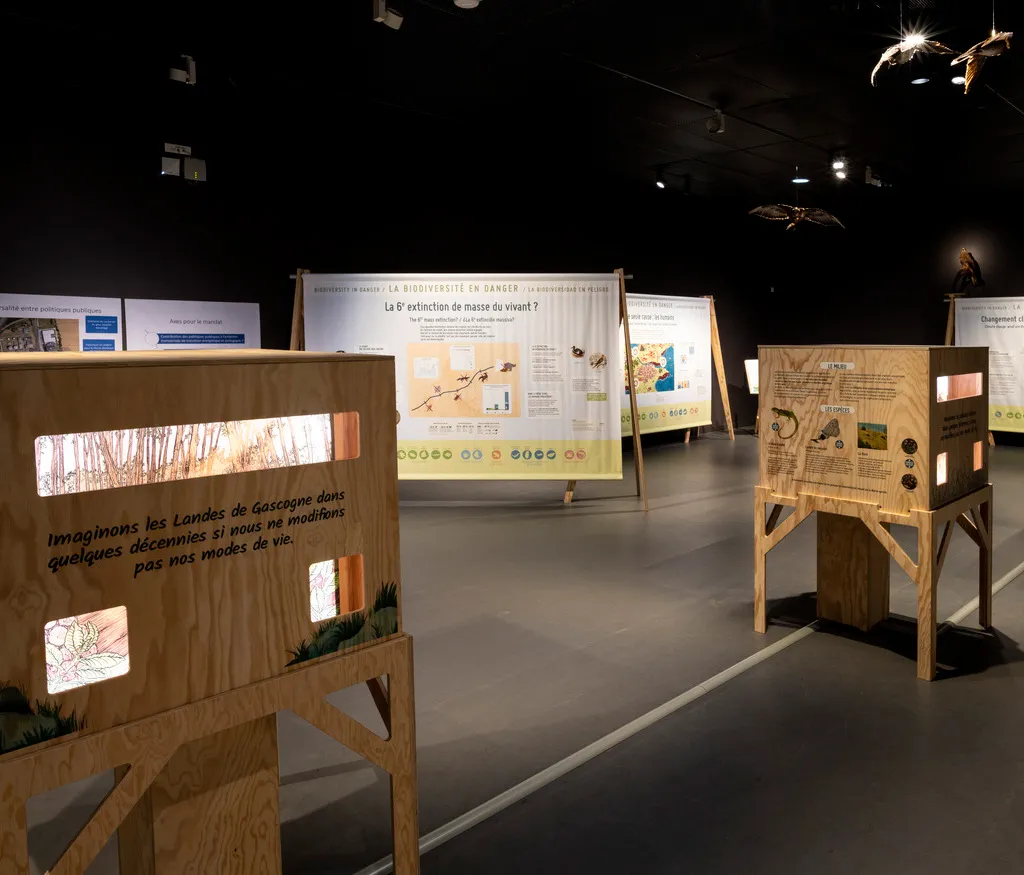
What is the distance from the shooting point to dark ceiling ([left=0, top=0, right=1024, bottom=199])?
484 cm

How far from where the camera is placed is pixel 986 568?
11.8ft

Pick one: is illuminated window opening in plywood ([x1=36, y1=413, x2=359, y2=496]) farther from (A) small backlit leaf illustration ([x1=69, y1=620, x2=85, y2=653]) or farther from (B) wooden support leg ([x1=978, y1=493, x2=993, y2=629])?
(B) wooden support leg ([x1=978, y1=493, x2=993, y2=629])

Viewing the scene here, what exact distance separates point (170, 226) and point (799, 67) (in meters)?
4.79

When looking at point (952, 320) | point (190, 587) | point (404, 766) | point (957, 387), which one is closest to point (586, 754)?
point (404, 766)

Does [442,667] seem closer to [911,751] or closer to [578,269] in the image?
[911,751]

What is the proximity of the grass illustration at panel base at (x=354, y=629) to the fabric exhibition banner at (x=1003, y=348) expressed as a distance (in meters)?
10.1

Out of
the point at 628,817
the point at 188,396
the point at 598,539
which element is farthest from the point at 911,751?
the point at 598,539

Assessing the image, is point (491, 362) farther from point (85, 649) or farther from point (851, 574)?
point (85, 649)

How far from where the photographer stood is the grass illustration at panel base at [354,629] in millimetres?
1530

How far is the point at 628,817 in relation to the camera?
2209mm

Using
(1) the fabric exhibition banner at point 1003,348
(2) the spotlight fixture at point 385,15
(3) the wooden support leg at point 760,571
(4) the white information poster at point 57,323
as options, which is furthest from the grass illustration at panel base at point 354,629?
(1) the fabric exhibition banner at point 1003,348

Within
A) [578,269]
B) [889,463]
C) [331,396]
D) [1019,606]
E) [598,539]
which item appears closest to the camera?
[331,396]

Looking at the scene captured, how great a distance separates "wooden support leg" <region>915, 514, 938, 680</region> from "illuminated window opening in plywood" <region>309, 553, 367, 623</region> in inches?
92.9

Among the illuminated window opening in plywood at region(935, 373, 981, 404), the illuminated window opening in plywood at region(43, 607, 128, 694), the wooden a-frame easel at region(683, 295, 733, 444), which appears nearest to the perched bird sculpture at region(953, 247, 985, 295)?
the wooden a-frame easel at region(683, 295, 733, 444)
